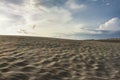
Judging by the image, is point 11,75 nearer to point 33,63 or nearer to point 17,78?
point 17,78

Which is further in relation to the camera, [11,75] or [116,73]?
[116,73]

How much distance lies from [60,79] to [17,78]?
1383 mm

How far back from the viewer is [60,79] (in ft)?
23.9

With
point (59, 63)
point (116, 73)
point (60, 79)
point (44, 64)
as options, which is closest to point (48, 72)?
point (60, 79)

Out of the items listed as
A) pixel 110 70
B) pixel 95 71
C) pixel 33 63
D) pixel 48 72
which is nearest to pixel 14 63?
pixel 33 63

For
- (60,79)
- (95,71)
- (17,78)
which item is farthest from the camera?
(95,71)

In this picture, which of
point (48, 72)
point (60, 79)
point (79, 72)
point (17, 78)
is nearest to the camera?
point (17, 78)

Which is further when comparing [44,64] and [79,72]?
[44,64]

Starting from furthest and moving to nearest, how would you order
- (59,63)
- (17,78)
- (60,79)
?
1. (59,63)
2. (60,79)
3. (17,78)

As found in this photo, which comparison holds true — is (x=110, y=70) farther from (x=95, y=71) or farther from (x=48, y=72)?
(x=48, y=72)

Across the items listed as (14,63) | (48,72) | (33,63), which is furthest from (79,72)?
(14,63)

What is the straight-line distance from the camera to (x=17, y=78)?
6.80 metres

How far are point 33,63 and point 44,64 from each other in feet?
1.45

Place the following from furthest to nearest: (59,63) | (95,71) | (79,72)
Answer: (59,63)
(95,71)
(79,72)
